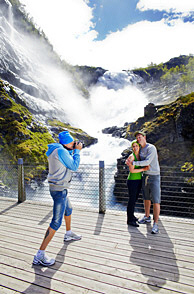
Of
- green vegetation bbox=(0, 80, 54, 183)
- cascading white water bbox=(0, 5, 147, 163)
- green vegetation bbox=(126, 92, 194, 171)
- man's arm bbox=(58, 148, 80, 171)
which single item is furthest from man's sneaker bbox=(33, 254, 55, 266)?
cascading white water bbox=(0, 5, 147, 163)

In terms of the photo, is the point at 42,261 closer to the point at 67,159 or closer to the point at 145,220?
the point at 67,159

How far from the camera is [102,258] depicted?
340 centimetres

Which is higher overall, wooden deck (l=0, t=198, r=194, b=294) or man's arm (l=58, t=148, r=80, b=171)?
man's arm (l=58, t=148, r=80, b=171)

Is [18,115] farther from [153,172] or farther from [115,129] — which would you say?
[153,172]

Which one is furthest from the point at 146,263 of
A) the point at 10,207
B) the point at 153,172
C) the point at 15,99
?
the point at 15,99

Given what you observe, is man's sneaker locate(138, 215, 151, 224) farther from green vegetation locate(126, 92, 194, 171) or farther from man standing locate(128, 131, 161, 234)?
green vegetation locate(126, 92, 194, 171)

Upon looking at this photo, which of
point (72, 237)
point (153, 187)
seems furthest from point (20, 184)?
point (153, 187)

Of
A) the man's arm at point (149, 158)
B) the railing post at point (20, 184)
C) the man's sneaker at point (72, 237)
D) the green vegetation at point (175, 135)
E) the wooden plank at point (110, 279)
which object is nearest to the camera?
the wooden plank at point (110, 279)

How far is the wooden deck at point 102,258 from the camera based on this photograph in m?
2.72

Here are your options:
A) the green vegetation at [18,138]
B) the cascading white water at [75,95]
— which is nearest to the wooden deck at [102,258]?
the green vegetation at [18,138]

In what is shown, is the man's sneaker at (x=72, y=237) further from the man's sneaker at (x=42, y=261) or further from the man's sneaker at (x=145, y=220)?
the man's sneaker at (x=145, y=220)

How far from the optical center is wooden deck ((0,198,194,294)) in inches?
107

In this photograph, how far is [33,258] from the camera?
3418 millimetres

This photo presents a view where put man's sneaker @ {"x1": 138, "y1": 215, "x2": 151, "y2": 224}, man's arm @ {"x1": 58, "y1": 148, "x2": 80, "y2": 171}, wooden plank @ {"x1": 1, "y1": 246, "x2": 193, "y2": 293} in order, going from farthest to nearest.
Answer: man's sneaker @ {"x1": 138, "y1": 215, "x2": 151, "y2": 224} → man's arm @ {"x1": 58, "y1": 148, "x2": 80, "y2": 171} → wooden plank @ {"x1": 1, "y1": 246, "x2": 193, "y2": 293}
